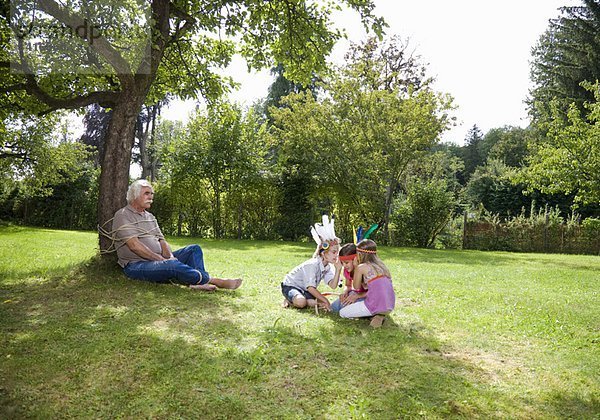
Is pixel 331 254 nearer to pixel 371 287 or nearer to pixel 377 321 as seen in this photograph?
pixel 371 287

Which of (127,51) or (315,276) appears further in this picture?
(127,51)

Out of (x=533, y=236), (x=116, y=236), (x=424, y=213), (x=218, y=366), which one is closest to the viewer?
(x=218, y=366)

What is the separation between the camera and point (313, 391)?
119 inches

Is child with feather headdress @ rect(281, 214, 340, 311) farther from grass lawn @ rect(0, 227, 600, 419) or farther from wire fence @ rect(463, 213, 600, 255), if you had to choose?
wire fence @ rect(463, 213, 600, 255)

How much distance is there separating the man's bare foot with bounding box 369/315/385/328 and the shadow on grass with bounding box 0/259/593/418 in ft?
0.25

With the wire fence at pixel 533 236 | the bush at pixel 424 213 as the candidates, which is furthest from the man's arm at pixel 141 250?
the wire fence at pixel 533 236

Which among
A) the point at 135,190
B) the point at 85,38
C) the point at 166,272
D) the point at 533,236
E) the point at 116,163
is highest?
the point at 85,38

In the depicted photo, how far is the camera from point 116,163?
6664 millimetres

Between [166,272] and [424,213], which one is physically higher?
[424,213]

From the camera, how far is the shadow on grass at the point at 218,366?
9.05 feet

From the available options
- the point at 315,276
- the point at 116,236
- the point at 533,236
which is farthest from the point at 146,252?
the point at 533,236

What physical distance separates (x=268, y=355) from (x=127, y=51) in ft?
24.5

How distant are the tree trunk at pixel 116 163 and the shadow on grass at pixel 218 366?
1775 mm

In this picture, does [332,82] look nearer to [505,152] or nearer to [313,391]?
[313,391]
